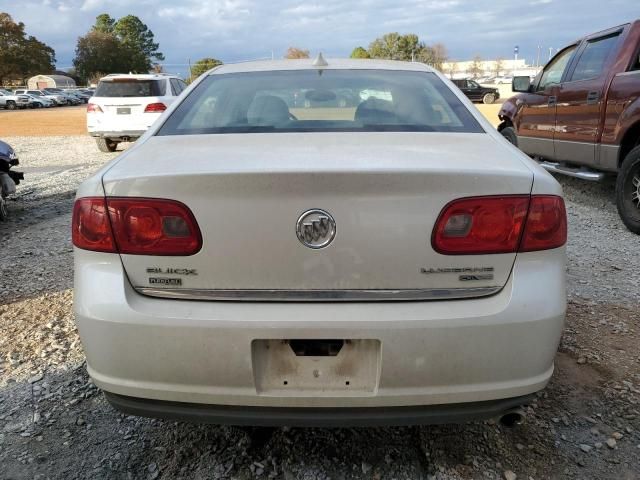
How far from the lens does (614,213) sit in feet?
21.0

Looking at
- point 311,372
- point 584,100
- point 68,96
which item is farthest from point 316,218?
point 68,96

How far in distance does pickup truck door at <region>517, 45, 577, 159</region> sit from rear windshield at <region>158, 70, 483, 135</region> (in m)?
4.70

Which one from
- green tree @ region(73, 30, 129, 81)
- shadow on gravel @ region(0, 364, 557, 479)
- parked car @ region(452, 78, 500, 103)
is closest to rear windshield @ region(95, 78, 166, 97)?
shadow on gravel @ region(0, 364, 557, 479)

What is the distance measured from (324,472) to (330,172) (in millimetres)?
1242

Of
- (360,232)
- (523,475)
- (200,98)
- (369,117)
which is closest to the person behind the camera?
(360,232)

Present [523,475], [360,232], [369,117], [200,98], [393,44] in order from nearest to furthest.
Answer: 1. [360,232]
2. [523,475]
3. [369,117]
4. [200,98]
5. [393,44]

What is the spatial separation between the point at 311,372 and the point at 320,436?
0.75 m

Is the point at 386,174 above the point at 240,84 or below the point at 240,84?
below

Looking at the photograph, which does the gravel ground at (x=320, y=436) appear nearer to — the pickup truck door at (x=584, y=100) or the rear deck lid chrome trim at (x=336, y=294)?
the rear deck lid chrome trim at (x=336, y=294)

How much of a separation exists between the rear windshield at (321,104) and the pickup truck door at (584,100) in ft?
12.8

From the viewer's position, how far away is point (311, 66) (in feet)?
10.3

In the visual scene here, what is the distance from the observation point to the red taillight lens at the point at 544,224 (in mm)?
1888

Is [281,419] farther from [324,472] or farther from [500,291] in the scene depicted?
[500,291]

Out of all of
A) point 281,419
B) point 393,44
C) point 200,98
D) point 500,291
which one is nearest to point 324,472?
point 281,419
